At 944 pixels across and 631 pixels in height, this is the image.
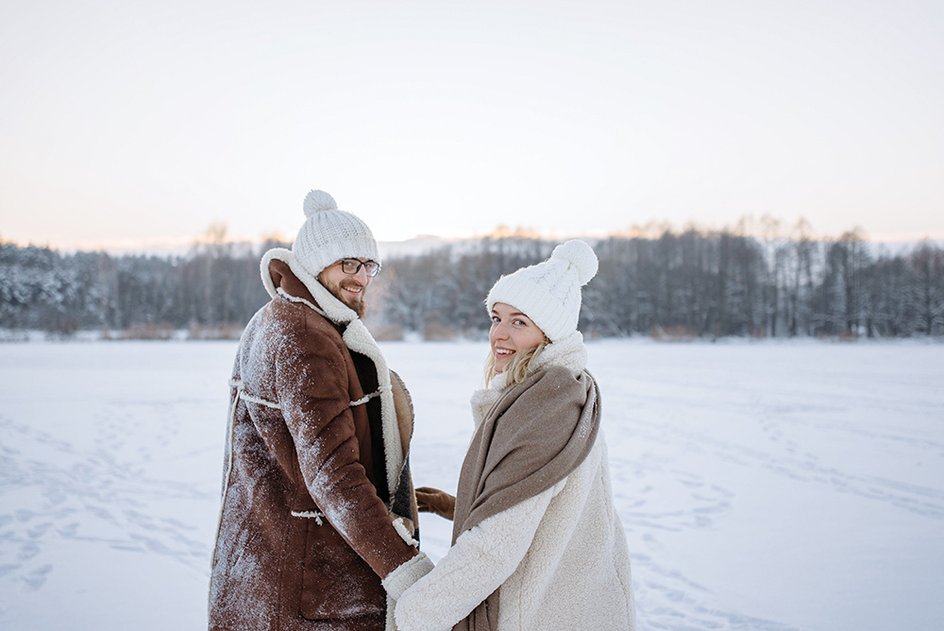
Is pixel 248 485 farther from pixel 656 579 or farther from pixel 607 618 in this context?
pixel 656 579

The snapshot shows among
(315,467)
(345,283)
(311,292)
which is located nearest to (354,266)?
(345,283)

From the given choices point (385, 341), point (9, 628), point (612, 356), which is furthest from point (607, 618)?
point (385, 341)

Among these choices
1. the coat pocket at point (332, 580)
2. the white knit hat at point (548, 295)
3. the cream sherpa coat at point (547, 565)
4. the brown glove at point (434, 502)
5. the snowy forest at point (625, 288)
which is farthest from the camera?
the snowy forest at point (625, 288)

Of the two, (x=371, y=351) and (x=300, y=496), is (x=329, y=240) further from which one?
(x=300, y=496)

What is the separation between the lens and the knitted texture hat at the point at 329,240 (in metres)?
2.00

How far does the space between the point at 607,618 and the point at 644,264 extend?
55.7 m

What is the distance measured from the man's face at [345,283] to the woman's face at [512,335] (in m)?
0.46

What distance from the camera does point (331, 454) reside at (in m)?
1.70

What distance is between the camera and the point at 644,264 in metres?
55.3

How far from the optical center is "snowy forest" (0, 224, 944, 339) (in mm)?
48438

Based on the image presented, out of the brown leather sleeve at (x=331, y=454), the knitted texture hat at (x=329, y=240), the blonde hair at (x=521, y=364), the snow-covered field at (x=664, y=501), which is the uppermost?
the knitted texture hat at (x=329, y=240)

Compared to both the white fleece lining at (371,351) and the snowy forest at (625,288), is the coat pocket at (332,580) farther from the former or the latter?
the snowy forest at (625,288)

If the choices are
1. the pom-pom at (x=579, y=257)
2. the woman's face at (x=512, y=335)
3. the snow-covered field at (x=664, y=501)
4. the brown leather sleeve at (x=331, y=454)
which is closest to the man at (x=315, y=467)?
the brown leather sleeve at (x=331, y=454)

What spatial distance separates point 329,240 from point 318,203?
7.5 inches
